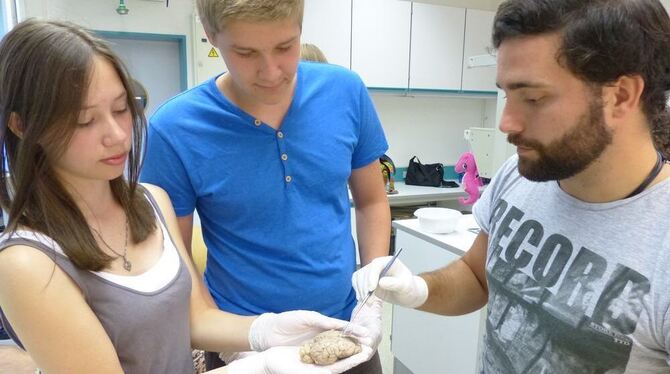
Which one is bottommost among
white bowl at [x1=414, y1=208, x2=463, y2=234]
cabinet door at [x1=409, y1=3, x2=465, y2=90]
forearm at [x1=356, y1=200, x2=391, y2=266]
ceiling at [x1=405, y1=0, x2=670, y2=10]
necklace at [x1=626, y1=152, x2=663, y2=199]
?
white bowl at [x1=414, y1=208, x2=463, y2=234]

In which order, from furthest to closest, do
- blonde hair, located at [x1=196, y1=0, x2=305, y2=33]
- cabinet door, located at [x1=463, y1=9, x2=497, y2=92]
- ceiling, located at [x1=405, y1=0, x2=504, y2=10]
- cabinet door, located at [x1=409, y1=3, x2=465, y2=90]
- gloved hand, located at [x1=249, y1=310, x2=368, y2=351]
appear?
1. ceiling, located at [x1=405, y1=0, x2=504, y2=10]
2. cabinet door, located at [x1=463, y1=9, x2=497, y2=92]
3. cabinet door, located at [x1=409, y1=3, x2=465, y2=90]
4. gloved hand, located at [x1=249, y1=310, x2=368, y2=351]
5. blonde hair, located at [x1=196, y1=0, x2=305, y2=33]

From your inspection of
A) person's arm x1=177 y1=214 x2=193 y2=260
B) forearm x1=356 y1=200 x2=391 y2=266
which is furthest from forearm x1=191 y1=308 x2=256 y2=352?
forearm x1=356 y1=200 x2=391 y2=266

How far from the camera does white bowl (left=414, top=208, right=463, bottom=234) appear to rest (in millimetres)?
→ 2123

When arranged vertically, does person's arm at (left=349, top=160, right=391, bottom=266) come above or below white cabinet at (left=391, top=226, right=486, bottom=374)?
above

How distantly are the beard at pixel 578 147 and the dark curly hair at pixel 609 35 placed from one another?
0.06 m

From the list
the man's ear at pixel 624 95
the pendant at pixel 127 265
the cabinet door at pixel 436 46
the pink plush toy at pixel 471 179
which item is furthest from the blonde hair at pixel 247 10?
the cabinet door at pixel 436 46

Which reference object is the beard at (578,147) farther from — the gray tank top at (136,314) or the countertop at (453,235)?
the countertop at (453,235)

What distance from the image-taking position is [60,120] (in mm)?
812

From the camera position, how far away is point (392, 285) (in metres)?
1.12

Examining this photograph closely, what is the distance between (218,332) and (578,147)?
84 cm

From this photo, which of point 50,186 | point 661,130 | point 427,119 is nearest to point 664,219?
point 661,130

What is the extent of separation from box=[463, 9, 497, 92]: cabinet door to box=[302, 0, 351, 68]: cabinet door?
114cm

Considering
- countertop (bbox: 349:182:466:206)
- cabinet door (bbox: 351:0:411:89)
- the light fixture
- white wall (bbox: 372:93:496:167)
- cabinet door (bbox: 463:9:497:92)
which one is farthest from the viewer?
white wall (bbox: 372:93:496:167)

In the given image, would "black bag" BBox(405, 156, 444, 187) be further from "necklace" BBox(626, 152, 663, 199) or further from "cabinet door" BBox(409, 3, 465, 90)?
"necklace" BBox(626, 152, 663, 199)
